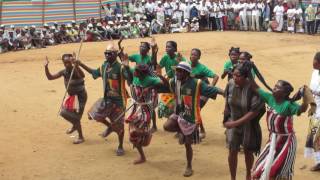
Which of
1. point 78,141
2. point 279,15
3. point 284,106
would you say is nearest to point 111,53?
point 78,141

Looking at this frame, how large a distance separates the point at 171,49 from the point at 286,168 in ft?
13.7

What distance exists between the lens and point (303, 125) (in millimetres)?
10445

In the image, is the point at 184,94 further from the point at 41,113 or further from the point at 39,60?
the point at 39,60

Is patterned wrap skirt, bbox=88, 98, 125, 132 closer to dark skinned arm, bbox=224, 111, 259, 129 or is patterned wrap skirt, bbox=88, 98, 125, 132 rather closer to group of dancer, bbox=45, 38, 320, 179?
group of dancer, bbox=45, 38, 320, 179

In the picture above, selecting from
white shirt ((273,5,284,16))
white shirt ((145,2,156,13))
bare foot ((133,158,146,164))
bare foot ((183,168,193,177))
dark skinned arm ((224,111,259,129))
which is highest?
white shirt ((145,2,156,13))

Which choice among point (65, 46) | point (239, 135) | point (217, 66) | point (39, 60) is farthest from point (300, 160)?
point (65, 46)

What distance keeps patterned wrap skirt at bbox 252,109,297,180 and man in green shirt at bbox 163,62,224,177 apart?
148 centimetres

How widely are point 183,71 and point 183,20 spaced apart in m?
22.2

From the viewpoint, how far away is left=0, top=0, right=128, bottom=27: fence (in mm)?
25897

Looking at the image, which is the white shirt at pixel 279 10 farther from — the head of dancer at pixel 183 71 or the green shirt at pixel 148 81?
the head of dancer at pixel 183 71

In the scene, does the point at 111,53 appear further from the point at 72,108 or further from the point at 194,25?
the point at 194,25

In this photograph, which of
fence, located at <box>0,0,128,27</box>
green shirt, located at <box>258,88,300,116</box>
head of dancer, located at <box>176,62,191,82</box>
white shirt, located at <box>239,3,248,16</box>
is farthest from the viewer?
white shirt, located at <box>239,3,248,16</box>

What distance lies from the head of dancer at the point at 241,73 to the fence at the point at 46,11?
21.0 metres

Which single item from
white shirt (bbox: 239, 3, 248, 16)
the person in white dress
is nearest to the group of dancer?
the person in white dress
